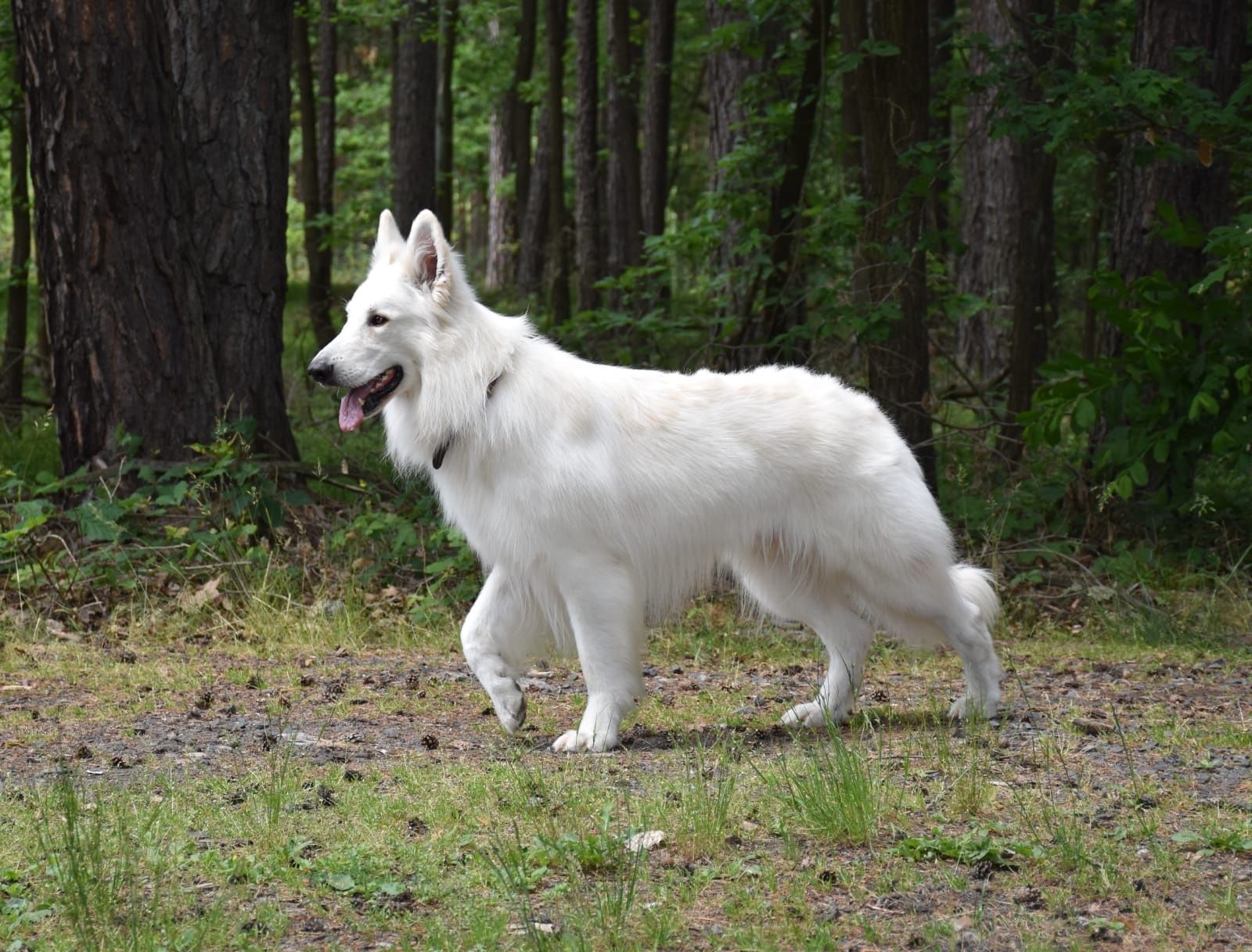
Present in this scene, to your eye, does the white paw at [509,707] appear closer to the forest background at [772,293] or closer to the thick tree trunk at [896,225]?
the forest background at [772,293]

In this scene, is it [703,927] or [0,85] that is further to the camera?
[0,85]

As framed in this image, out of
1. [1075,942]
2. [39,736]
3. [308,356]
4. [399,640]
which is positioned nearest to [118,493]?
[399,640]

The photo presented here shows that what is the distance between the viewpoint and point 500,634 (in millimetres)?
5871

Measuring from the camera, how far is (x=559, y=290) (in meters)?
17.3

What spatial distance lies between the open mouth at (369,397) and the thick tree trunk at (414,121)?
11.5 metres

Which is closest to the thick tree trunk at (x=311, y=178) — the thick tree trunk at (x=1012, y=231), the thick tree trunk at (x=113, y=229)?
the thick tree trunk at (x=113, y=229)

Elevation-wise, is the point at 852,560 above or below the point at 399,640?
above

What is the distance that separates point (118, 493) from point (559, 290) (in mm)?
8893

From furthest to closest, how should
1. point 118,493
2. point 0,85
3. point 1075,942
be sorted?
point 0,85 → point 118,493 → point 1075,942

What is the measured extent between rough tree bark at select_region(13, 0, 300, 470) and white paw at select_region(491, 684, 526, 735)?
4042 millimetres

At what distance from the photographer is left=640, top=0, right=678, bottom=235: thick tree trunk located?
1563cm

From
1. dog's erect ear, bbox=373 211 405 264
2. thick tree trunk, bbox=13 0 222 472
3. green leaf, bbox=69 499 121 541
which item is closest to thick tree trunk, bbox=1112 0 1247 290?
dog's erect ear, bbox=373 211 405 264

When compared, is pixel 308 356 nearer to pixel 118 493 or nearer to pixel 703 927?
pixel 118 493

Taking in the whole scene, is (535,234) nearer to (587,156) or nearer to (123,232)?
(587,156)
